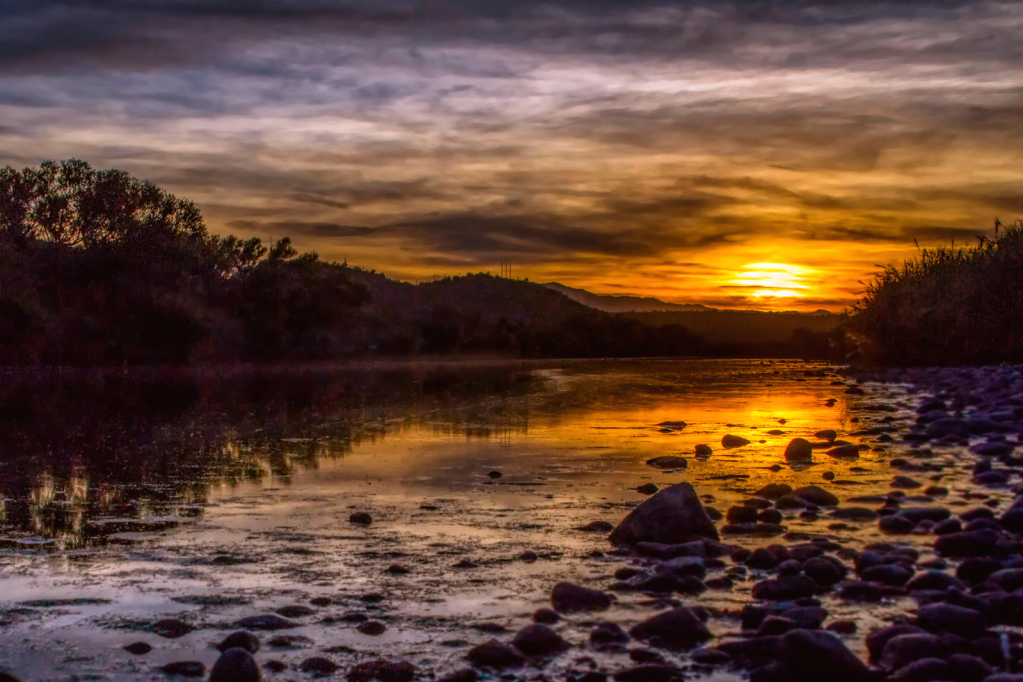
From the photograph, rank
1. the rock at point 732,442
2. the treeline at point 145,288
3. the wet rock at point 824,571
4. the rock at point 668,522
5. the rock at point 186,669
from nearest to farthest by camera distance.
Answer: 1. the rock at point 186,669
2. the wet rock at point 824,571
3. the rock at point 668,522
4. the rock at point 732,442
5. the treeline at point 145,288

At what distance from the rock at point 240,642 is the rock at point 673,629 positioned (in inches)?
101

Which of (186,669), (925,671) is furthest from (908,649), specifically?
(186,669)

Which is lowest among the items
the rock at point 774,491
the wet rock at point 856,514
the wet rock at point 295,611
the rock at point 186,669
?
the rock at point 186,669

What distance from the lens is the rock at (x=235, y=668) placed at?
584 centimetres

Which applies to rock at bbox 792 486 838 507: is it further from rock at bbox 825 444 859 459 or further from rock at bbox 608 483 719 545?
rock at bbox 825 444 859 459

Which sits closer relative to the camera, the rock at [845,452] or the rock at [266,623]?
the rock at [266,623]

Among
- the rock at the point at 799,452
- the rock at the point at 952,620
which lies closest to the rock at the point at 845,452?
the rock at the point at 799,452

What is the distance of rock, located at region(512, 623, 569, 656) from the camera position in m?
6.30

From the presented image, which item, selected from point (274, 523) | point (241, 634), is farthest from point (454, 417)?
point (241, 634)

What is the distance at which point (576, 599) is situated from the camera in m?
7.30

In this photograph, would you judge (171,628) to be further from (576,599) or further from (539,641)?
(576,599)

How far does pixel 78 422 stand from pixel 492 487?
49.8 feet

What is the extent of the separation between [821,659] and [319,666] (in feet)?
10.2

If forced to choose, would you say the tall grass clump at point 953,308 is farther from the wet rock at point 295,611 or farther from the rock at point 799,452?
the wet rock at point 295,611
